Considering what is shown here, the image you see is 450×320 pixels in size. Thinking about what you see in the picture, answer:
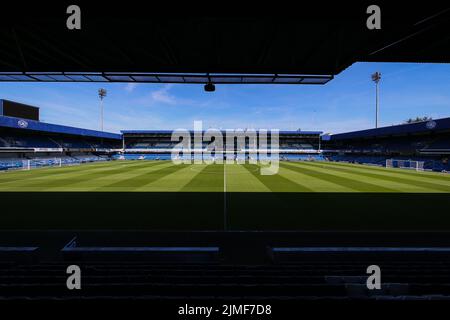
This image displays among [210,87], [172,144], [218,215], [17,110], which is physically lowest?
[218,215]

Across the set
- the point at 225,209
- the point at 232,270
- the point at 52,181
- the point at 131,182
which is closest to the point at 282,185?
the point at 225,209

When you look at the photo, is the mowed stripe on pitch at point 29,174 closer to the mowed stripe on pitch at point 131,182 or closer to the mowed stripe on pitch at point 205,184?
the mowed stripe on pitch at point 131,182

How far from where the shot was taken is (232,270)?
419 cm

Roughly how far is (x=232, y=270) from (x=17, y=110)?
68126 millimetres

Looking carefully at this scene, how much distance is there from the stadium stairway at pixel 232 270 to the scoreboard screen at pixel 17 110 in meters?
59.1

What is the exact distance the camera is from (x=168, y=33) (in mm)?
5129

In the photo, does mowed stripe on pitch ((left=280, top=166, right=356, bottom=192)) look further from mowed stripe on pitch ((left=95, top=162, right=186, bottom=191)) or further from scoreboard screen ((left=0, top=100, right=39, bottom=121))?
scoreboard screen ((left=0, top=100, right=39, bottom=121))

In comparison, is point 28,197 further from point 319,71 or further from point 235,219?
point 319,71

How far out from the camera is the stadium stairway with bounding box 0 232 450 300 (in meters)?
3.16

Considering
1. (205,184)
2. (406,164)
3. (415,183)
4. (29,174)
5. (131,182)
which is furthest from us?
(406,164)

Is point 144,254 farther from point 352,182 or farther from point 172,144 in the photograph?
point 172,144

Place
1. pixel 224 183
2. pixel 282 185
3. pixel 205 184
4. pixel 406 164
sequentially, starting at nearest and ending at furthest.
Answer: pixel 282 185 → pixel 205 184 → pixel 224 183 → pixel 406 164

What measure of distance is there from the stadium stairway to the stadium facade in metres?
39.6

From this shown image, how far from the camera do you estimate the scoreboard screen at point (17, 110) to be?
46287 mm
